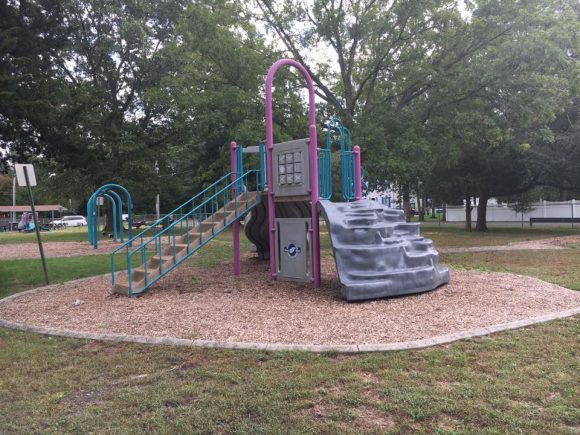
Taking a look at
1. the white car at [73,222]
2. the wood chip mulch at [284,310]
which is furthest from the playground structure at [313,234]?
the white car at [73,222]

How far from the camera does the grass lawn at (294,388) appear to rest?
3213 millimetres

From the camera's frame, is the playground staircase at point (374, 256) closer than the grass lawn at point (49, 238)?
Yes

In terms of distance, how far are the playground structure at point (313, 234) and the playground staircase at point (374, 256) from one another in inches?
0.6

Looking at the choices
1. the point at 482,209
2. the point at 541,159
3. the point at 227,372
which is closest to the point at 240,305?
the point at 227,372

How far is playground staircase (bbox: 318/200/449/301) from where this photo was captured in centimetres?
734

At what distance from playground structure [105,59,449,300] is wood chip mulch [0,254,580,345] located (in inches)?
11.1

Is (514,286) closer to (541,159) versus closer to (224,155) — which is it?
(224,155)

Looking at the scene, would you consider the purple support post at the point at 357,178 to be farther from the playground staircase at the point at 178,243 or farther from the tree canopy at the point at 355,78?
the tree canopy at the point at 355,78

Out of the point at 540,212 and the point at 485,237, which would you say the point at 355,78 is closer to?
the point at 485,237

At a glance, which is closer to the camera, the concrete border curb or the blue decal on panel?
the concrete border curb

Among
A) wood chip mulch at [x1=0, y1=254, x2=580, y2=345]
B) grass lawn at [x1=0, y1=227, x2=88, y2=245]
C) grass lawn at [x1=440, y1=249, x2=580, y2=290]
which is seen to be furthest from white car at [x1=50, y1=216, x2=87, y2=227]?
grass lawn at [x1=440, y1=249, x2=580, y2=290]

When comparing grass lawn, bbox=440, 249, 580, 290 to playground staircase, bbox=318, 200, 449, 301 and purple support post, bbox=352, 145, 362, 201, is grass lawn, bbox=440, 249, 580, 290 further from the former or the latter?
purple support post, bbox=352, 145, 362, 201

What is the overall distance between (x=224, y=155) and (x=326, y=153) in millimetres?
6426

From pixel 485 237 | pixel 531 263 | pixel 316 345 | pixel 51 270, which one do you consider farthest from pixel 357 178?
pixel 485 237
